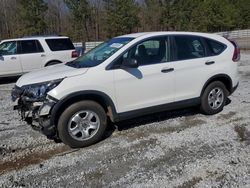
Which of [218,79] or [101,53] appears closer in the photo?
[101,53]

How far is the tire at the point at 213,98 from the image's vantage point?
18.6ft

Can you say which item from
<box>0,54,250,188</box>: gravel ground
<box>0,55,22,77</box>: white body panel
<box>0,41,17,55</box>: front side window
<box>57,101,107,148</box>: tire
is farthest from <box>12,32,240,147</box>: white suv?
<box>0,41,17,55</box>: front side window

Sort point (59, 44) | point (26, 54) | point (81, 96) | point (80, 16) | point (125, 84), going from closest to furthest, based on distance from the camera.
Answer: point (81, 96) → point (125, 84) → point (26, 54) → point (59, 44) → point (80, 16)

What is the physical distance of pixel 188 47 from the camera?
5.41 m

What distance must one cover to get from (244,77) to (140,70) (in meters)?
6.26

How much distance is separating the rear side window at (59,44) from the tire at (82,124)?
6.82 meters

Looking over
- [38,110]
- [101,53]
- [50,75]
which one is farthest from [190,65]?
[38,110]

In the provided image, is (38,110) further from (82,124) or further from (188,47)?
(188,47)

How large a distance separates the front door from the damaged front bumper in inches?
43.4

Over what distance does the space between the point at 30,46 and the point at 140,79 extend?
7.00 m

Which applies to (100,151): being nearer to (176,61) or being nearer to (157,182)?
(157,182)

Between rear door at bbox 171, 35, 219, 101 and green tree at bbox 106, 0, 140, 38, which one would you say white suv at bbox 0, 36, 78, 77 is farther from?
green tree at bbox 106, 0, 140, 38

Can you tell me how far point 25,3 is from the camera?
3400 cm

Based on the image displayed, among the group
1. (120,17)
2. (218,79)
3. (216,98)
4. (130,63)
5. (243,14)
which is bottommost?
(216,98)
